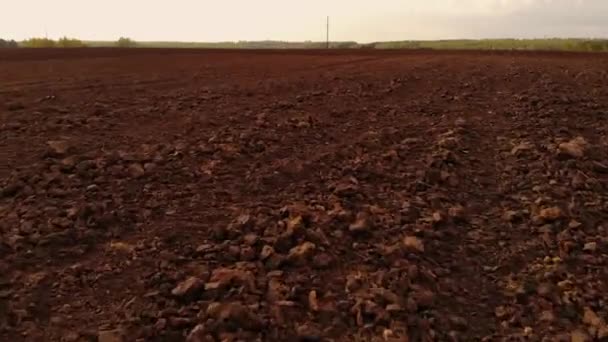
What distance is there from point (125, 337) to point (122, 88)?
6.96 m

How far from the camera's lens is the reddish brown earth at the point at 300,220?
3.38 metres

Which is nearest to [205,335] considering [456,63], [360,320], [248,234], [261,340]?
[261,340]

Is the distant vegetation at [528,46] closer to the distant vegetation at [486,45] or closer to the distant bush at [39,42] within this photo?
the distant vegetation at [486,45]

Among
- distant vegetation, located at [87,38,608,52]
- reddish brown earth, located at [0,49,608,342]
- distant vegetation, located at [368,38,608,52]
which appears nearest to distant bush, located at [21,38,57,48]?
distant vegetation, located at [87,38,608,52]

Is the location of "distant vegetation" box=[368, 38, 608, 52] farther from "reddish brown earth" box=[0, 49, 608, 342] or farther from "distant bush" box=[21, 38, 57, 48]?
"distant bush" box=[21, 38, 57, 48]

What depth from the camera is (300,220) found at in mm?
4293

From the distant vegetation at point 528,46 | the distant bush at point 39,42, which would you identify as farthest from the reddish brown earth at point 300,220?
the distant bush at point 39,42

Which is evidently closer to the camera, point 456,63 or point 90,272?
point 90,272

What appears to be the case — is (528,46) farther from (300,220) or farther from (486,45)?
(300,220)

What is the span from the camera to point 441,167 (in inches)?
228

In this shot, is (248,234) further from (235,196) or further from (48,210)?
(48,210)

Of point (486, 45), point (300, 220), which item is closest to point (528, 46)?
point (486, 45)

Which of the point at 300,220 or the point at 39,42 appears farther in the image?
the point at 39,42

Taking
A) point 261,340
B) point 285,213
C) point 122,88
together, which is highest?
point 122,88
